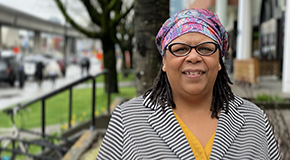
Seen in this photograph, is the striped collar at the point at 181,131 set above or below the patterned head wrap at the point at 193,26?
below

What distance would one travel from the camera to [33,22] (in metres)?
45.4

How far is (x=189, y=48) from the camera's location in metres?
1.70

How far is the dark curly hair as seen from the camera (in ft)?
6.05

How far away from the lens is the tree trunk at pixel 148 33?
381 cm

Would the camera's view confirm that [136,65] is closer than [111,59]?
Yes

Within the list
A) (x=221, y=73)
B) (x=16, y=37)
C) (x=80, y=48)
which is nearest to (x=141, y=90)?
(x=221, y=73)

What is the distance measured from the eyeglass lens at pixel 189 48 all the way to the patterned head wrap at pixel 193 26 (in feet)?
0.12

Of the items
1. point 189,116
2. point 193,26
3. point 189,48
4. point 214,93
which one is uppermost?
point 193,26

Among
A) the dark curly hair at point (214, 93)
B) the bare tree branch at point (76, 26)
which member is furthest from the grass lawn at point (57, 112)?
the dark curly hair at point (214, 93)

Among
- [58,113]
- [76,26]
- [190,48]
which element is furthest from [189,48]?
[76,26]

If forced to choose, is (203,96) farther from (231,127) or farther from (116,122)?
(116,122)

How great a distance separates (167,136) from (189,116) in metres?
0.16

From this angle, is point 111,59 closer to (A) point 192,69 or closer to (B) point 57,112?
(B) point 57,112

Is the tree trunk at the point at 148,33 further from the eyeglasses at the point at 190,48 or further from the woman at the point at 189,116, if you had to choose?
the eyeglasses at the point at 190,48
